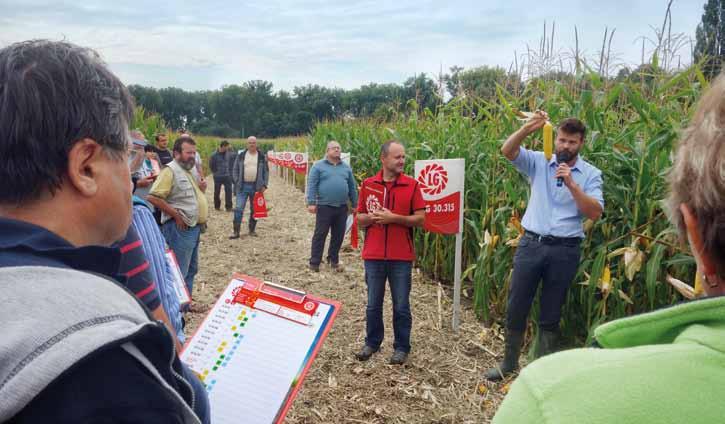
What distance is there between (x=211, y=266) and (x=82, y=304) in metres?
6.97

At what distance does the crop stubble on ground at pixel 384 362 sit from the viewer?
11.6 feet

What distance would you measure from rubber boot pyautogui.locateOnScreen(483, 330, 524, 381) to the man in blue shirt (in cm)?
5

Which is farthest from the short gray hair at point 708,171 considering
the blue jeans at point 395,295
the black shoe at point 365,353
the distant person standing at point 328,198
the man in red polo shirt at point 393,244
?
the distant person standing at point 328,198

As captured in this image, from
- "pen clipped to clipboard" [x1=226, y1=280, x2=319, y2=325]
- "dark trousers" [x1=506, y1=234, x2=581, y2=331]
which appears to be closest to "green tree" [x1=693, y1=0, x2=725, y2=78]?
"dark trousers" [x1=506, y1=234, x2=581, y2=331]

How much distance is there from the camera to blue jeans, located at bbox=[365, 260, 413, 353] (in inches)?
167

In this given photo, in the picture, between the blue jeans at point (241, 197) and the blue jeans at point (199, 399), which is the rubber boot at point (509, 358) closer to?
the blue jeans at point (199, 399)

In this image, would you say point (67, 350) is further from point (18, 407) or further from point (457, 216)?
point (457, 216)

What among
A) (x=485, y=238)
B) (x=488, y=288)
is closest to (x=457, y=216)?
(x=485, y=238)

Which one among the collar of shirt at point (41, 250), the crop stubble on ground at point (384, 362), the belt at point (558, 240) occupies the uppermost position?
the collar of shirt at point (41, 250)

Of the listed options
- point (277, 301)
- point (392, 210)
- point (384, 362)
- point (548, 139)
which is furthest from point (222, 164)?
point (277, 301)

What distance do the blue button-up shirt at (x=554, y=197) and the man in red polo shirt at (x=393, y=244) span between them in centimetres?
101

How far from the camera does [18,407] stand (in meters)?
0.60

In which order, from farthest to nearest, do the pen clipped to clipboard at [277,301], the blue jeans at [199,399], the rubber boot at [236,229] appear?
the rubber boot at [236,229] → the pen clipped to clipboard at [277,301] → the blue jeans at [199,399]

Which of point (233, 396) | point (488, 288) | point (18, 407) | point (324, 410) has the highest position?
point (18, 407)
